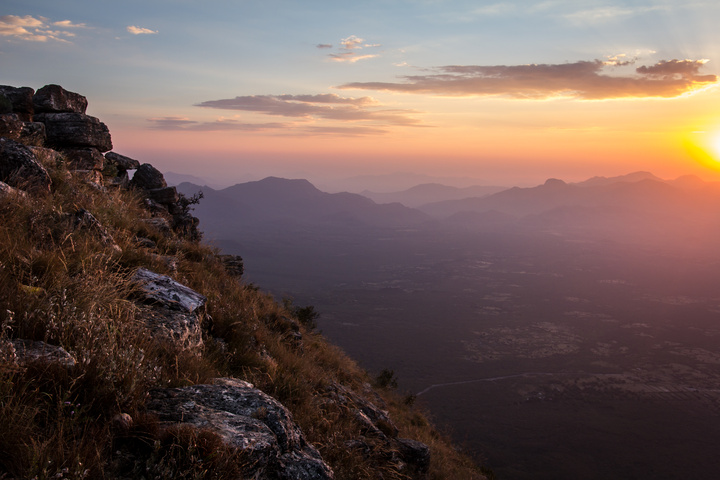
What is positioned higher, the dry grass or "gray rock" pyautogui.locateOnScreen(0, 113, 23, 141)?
"gray rock" pyautogui.locateOnScreen(0, 113, 23, 141)

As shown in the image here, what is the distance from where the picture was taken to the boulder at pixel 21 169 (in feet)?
24.2

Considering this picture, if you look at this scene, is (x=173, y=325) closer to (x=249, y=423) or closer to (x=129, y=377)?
(x=129, y=377)

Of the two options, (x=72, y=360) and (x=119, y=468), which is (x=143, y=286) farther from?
(x=119, y=468)

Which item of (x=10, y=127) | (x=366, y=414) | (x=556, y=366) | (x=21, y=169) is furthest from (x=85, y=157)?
(x=556, y=366)

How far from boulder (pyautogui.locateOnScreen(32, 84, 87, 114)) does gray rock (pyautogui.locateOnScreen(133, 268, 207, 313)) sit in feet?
43.5

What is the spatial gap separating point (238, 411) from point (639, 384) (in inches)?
5054

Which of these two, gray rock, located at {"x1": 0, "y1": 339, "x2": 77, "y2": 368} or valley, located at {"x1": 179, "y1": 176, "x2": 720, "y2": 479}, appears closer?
gray rock, located at {"x1": 0, "y1": 339, "x2": 77, "y2": 368}

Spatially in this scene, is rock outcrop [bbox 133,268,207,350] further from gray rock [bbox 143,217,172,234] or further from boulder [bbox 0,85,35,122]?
boulder [bbox 0,85,35,122]

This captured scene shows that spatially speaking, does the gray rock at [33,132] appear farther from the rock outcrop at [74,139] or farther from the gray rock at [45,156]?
the gray rock at [45,156]

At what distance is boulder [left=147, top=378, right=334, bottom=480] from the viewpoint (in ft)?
10.6

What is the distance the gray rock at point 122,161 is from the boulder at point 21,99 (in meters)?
3.71

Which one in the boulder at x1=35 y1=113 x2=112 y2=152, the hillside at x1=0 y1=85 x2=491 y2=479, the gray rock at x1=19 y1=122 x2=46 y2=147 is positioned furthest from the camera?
the boulder at x1=35 y1=113 x2=112 y2=152

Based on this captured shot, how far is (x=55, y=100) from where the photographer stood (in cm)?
1500

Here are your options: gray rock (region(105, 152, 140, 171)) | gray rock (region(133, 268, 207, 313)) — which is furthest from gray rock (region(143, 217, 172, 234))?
gray rock (region(105, 152, 140, 171))
